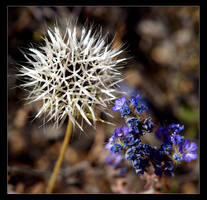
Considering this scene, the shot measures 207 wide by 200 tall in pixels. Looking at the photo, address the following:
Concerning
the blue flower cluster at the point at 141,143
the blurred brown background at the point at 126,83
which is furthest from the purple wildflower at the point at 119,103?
the blurred brown background at the point at 126,83

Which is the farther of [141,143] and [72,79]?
[72,79]

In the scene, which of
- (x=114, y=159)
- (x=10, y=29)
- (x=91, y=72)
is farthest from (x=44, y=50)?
(x=10, y=29)

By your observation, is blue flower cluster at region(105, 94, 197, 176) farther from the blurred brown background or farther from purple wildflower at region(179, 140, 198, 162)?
the blurred brown background

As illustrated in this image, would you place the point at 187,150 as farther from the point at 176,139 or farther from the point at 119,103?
the point at 119,103

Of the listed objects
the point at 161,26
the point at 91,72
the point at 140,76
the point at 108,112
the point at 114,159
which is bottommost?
the point at 114,159

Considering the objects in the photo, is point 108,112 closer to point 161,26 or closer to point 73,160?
point 73,160

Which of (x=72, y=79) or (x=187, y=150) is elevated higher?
(x=72, y=79)

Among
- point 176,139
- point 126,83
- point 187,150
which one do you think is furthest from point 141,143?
point 126,83

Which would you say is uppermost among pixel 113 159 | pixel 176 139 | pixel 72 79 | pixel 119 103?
pixel 72 79
